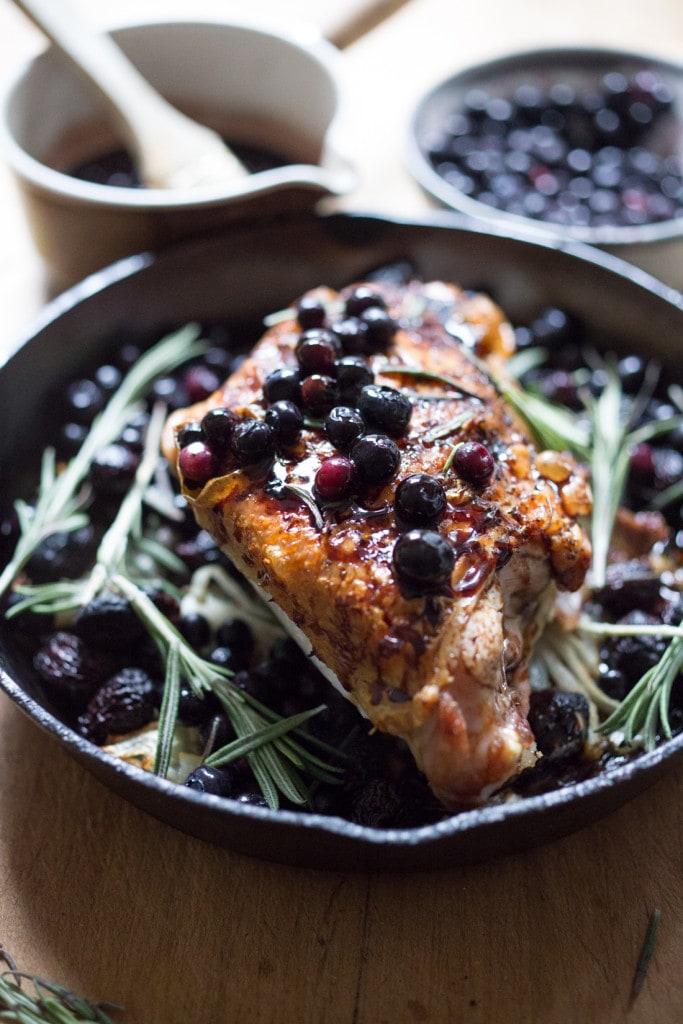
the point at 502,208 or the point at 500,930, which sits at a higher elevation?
the point at 502,208

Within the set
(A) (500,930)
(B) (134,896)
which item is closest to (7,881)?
(B) (134,896)

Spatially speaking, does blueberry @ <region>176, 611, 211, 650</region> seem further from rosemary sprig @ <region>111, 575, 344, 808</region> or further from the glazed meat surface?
the glazed meat surface

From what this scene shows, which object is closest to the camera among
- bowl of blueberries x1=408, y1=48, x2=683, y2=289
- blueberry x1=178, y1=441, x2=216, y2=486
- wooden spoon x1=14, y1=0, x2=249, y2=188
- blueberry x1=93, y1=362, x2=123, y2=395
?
blueberry x1=178, y1=441, x2=216, y2=486

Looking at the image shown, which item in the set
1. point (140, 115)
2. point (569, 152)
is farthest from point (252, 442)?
point (569, 152)

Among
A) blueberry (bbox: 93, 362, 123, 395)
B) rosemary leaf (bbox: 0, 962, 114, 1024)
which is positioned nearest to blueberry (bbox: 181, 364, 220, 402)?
blueberry (bbox: 93, 362, 123, 395)

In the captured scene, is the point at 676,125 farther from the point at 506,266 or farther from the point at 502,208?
the point at 506,266
